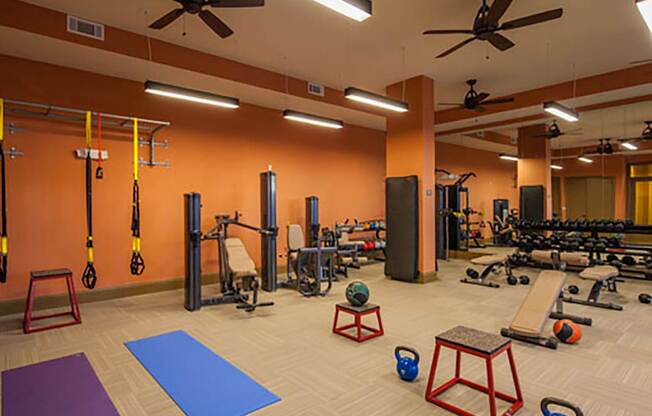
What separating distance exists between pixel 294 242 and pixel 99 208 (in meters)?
3.25

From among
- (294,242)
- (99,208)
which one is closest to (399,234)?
(294,242)

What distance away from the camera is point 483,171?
1371 cm

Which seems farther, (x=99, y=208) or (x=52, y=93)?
(x=99, y=208)

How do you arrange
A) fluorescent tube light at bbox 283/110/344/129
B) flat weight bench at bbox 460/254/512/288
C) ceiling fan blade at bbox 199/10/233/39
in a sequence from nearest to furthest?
ceiling fan blade at bbox 199/10/233/39 → fluorescent tube light at bbox 283/110/344/129 → flat weight bench at bbox 460/254/512/288

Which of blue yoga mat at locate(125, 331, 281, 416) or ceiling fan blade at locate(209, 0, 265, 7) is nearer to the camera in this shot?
blue yoga mat at locate(125, 331, 281, 416)

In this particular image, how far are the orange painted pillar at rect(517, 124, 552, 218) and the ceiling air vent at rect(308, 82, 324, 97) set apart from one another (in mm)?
6373

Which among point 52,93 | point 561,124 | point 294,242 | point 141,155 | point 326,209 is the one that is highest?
point 561,124

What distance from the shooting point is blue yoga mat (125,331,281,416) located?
271 cm

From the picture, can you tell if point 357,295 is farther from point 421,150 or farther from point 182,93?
point 421,150

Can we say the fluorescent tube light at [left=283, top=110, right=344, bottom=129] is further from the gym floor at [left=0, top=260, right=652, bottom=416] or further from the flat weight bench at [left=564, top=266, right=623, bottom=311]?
the flat weight bench at [left=564, top=266, right=623, bottom=311]

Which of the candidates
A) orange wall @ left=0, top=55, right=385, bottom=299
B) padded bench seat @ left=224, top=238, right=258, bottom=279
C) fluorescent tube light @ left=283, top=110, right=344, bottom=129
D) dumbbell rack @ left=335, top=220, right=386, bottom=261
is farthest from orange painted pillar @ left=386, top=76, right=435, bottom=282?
padded bench seat @ left=224, top=238, right=258, bottom=279

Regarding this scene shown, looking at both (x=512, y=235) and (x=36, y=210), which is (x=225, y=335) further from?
(x=512, y=235)

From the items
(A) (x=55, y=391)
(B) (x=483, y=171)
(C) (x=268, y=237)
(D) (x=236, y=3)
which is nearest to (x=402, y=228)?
(C) (x=268, y=237)

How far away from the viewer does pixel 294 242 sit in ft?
22.9
